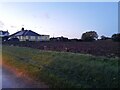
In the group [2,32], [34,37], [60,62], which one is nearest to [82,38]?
[34,37]

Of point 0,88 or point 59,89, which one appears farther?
point 0,88

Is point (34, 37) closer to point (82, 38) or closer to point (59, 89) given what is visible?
point (82, 38)

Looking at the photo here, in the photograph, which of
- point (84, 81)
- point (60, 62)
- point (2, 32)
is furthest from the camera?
point (2, 32)

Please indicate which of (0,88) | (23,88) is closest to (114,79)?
(23,88)

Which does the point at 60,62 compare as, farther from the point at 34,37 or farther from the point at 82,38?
the point at 34,37

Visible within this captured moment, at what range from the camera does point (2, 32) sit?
137125 mm

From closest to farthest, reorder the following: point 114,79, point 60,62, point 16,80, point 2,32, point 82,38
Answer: point 114,79, point 16,80, point 60,62, point 82,38, point 2,32

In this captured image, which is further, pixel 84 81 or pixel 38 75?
pixel 38 75

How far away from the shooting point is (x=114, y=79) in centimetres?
1175

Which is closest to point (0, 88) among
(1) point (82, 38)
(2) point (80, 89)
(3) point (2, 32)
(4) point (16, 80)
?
(4) point (16, 80)

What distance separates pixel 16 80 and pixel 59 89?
141 inches

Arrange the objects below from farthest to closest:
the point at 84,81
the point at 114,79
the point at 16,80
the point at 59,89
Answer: the point at 16,80
the point at 84,81
the point at 114,79
the point at 59,89

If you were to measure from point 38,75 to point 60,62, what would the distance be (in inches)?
167

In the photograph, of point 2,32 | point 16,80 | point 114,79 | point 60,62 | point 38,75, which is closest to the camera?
point 114,79
